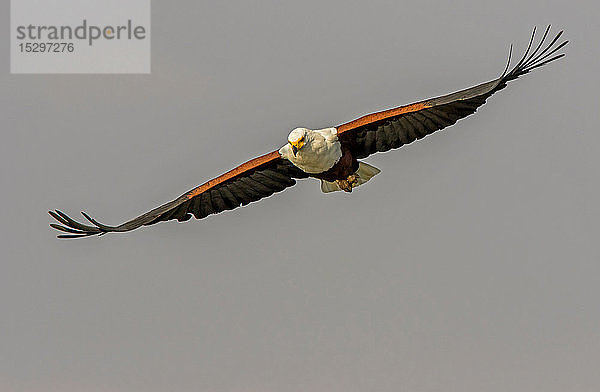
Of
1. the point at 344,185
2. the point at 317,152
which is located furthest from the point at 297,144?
the point at 344,185

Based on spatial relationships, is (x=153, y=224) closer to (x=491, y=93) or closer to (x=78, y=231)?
(x=78, y=231)

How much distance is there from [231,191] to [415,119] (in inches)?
163

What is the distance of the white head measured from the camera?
992 inches

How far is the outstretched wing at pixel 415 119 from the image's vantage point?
80.7ft

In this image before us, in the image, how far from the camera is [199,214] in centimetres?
2734

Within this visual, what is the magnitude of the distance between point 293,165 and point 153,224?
3.05m

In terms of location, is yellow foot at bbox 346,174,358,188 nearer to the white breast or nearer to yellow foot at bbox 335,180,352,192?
yellow foot at bbox 335,180,352,192

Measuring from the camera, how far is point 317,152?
2556cm

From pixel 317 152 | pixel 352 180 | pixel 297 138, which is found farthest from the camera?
pixel 352 180

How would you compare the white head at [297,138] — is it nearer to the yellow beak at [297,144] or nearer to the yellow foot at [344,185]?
the yellow beak at [297,144]

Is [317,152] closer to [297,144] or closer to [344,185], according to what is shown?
[297,144]

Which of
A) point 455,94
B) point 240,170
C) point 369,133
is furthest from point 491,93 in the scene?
point 240,170

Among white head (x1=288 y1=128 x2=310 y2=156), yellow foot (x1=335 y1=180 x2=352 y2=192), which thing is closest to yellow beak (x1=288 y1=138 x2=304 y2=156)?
white head (x1=288 y1=128 x2=310 y2=156)

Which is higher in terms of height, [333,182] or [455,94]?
[455,94]
